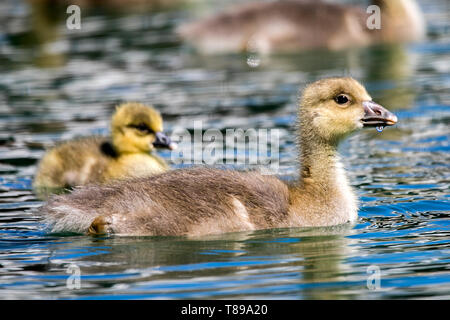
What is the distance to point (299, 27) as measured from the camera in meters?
15.4

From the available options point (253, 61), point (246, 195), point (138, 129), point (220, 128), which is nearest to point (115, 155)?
point (138, 129)

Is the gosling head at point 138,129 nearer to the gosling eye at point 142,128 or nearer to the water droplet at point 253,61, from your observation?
the gosling eye at point 142,128

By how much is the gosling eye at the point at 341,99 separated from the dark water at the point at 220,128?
929 mm

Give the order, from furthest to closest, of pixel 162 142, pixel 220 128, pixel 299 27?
pixel 299 27, pixel 220 128, pixel 162 142

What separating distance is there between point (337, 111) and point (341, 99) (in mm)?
113

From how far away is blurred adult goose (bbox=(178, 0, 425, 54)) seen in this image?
1536 cm

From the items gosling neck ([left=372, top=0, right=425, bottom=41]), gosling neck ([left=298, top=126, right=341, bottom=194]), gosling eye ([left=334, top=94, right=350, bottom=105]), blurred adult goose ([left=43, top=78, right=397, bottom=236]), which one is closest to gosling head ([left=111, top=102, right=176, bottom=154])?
blurred adult goose ([left=43, top=78, right=397, bottom=236])

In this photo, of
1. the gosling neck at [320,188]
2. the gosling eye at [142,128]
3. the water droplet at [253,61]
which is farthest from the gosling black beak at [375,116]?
the water droplet at [253,61]

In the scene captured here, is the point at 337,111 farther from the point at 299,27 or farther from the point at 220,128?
the point at 299,27

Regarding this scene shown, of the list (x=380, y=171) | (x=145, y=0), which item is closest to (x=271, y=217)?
(x=380, y=171)

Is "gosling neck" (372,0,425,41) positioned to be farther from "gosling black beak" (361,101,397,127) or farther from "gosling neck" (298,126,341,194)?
"gosling neck" (298,126,341,194)

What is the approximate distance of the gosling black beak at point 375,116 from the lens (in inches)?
301

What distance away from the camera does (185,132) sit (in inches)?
452
